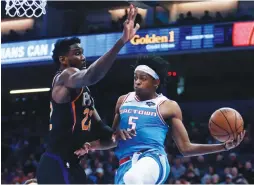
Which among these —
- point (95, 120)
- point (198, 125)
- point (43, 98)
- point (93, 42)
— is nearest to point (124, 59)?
point (93, 42)

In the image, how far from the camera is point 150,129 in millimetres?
4402

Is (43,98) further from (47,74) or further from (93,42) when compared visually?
(93,42)

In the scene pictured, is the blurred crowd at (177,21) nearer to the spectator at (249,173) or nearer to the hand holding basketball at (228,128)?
the spectator at (249,173)

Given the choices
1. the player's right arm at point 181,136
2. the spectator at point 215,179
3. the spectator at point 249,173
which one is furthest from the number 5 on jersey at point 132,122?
the spectator at point 249,173

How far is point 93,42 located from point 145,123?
11.4m

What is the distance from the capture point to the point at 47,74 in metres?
19.1

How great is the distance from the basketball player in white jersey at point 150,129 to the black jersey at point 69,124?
0.39ft

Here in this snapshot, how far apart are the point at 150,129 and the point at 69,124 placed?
652mm

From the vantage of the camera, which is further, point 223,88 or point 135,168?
point 223,88

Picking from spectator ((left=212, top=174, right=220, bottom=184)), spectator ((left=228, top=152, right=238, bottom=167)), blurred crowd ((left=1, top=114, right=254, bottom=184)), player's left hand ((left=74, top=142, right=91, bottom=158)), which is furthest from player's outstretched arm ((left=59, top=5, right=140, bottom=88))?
spectator ((left=228, top=152, right=238, bottom=167))

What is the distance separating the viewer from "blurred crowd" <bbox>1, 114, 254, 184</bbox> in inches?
461

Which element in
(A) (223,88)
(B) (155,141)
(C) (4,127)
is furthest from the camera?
(C) (4,127)

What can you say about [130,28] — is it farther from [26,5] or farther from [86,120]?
[26,5]

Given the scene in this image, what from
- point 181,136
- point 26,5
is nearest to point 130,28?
point 181,136
